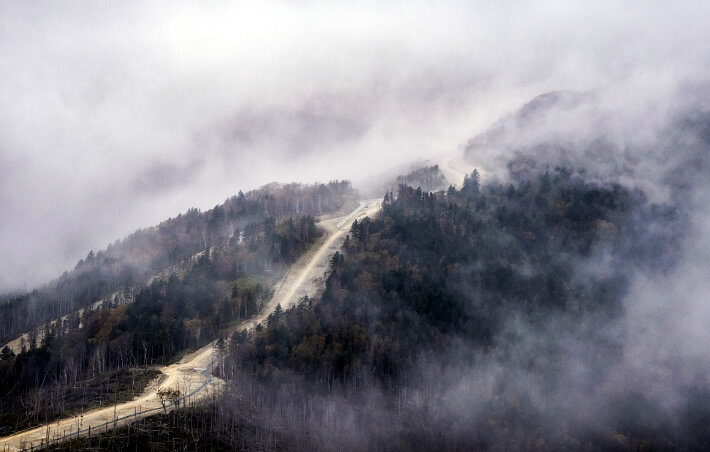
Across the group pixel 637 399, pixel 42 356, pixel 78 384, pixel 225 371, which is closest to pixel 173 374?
pixel 225 371

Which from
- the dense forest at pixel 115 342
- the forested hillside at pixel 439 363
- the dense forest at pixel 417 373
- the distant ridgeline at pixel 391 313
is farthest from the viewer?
the distant ridgeline at pixel 391 313

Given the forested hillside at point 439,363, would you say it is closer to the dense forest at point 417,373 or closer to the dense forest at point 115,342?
the dense forest at point 417,373

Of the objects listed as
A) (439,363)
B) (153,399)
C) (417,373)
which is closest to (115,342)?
(153,399)

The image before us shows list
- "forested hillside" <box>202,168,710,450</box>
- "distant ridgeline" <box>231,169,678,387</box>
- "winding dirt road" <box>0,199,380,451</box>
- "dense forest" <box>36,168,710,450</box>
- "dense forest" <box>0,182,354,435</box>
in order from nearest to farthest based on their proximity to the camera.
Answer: "winding dirt road" <box>0,199,380,451</box>
"dense forest" <box>0,182,354,435</box>
"dense forest" <box>36,168,710,450</box>
"forested hillside" <box>202,168,710,450</box>
"distant ridgeline" <box>231,169,678,387</box>

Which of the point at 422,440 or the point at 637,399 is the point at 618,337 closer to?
the point at 637,399

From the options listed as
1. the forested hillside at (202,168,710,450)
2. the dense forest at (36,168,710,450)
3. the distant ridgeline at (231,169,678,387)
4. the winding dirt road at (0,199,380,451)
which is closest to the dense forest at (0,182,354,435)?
the winding dirt road at (0,199,380,451)

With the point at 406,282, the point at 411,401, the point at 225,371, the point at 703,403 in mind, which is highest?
the point at 406,282

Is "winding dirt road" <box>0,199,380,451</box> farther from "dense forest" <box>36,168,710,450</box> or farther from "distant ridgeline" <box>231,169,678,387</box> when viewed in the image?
"distant ridgeline" <box>231,169,678,387</box>

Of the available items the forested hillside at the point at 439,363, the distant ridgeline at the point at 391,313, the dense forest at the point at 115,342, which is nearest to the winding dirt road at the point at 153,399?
the dense forest at the point at 115,342

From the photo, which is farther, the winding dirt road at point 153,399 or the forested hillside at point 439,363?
the forested hillside at point 439,363

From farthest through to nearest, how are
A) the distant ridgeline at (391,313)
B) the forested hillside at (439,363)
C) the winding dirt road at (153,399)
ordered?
the distant ridgeline at (391,313), the forested hillside at (439,363), the winding dirt road at (153,399)

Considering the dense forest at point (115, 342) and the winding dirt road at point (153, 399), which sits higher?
the dense forest at point (115, 342)
